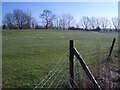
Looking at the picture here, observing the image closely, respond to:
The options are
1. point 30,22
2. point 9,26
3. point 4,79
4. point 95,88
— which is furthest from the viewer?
point 30,22

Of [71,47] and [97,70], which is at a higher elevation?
[71,47]

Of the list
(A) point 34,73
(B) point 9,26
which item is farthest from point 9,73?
(B) point 9,26

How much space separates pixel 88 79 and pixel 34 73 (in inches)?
206

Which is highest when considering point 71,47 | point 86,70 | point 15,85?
point 71,47

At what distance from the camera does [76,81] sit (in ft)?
23.7

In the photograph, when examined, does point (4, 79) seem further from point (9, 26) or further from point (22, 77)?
point (9, 26)

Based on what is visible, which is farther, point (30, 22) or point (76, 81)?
point (30, 22)

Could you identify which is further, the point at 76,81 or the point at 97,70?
the point at 97,70

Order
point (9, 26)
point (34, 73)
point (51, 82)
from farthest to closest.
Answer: point (9, 26) → point (34, 73) → point (51, 82)

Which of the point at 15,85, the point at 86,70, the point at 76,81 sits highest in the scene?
the point at 86,70

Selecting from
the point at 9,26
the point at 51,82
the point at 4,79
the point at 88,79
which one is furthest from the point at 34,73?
the point at 9,26

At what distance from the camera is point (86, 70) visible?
21.9 feet

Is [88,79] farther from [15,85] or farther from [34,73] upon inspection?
[34,73]

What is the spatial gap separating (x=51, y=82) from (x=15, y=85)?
145 cm
